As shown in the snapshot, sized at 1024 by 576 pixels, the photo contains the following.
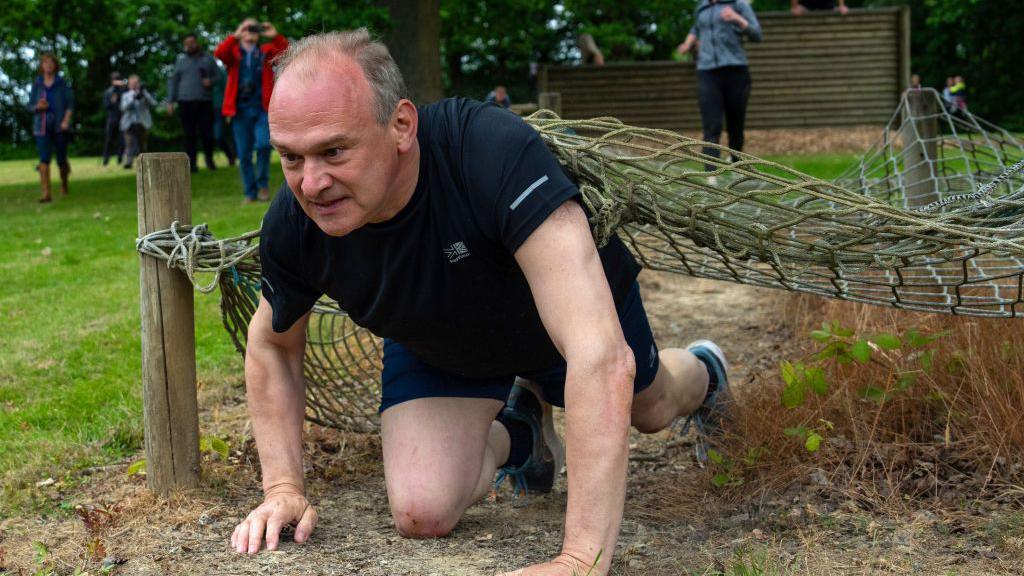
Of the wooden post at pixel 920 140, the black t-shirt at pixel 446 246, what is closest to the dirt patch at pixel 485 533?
the black t-shirt at pixel 446 246

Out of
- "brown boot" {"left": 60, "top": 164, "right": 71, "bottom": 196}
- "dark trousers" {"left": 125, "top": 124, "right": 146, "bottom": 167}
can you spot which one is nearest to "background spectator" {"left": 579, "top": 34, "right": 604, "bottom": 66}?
"dark trousers" {"left": 125, "top": 124, "right": 146, "bottom": 167}

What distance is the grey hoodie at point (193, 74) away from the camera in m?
13.6

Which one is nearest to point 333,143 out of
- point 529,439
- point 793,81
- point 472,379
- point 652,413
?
point 472,379

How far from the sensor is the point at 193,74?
13633mm

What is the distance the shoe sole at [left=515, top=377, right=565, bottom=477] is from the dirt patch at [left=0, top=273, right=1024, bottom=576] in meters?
0.10

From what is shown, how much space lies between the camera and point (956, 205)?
3.29 metres

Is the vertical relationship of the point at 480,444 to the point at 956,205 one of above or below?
below

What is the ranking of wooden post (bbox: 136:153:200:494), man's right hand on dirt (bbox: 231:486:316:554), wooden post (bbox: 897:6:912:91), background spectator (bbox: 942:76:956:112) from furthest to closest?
wooden post (bbox: 897:6:912:91) → background spectator (bbox: 942:76:956:112) → wooden post (bbox: 136:153:200:494) → man's right hand on dirt (bbox: 231:486:316:554)

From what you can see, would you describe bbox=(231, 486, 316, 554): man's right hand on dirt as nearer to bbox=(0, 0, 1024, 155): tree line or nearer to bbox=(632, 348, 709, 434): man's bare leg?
bbox=(632, 348, 709, 434): man's bare leg

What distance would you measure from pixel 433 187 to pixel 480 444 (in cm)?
84

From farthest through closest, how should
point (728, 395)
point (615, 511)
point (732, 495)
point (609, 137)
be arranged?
point (728, 395)
point (732, 495)
point (609, 137)
point (615, 511)

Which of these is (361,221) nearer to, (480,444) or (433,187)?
(433,187)

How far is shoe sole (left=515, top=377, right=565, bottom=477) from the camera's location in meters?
3.20

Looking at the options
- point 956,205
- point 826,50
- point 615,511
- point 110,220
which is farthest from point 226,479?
point 826,50
